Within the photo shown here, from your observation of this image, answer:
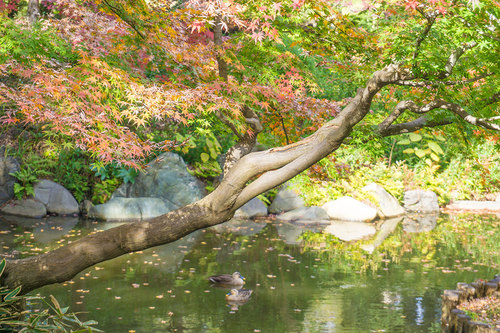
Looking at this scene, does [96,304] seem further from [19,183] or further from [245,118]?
[19,183]

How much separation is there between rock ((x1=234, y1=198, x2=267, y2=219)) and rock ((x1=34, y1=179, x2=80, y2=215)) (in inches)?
167

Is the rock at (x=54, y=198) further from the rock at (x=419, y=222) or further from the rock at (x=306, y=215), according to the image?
the rock at (x=419, y=222)

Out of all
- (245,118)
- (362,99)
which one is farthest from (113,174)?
(362,99)

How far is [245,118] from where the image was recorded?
7.93 metres

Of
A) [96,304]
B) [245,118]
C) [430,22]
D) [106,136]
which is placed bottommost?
[96,304]

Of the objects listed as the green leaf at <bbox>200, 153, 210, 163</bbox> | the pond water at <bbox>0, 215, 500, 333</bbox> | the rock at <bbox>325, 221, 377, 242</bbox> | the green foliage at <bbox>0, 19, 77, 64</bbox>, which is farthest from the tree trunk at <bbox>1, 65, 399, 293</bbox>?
the green leaf at <bbox>200, 153, 210, 163</bbox>

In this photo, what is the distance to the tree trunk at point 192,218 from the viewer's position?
403 cm

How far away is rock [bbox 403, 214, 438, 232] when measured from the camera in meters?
13.8

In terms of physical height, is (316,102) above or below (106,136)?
above

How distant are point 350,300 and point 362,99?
3778 millimetres

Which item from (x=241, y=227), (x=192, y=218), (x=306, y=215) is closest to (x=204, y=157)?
(x=241, y=227)

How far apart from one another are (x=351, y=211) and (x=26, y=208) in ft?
27.8

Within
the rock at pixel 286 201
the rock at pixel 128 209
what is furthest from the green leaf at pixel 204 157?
the rock at pixel 128 209

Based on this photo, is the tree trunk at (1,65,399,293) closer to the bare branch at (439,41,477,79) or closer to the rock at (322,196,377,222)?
the bare branch at (439,41,477,79)
